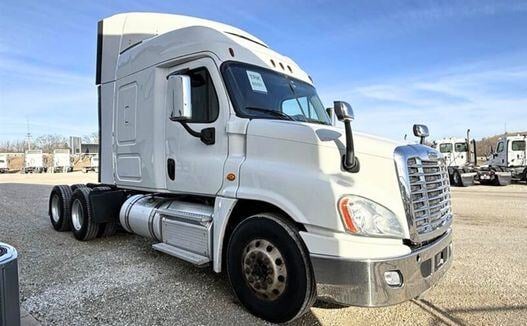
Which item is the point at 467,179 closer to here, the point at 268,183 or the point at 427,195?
the point at 427,195

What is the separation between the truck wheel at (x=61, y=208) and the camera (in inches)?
290

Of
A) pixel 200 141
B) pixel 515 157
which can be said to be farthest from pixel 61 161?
pixel 200 141

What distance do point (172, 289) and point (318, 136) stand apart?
7.93ft

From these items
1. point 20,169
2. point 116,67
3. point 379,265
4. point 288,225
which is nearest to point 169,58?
point 116,67

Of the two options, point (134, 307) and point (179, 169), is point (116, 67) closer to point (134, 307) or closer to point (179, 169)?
point (179, 169)

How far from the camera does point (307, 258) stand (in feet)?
10.9

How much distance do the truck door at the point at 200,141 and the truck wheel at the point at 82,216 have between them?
242cm

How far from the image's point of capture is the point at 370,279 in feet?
9.98

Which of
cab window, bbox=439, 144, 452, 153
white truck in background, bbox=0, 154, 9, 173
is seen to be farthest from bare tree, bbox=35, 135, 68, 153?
cab window, bbox=439, 144, 452, 153

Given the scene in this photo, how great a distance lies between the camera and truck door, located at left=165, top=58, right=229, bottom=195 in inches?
166

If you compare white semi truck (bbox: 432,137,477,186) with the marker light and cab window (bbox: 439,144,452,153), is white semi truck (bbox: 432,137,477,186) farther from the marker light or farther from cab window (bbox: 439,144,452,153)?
the marker light

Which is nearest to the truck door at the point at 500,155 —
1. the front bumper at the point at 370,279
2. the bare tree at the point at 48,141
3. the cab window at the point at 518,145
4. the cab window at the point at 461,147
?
the cab window at the point at 518,145

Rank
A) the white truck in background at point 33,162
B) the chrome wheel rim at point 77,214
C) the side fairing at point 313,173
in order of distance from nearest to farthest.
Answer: the side fairing at point 313,173 → the chrome wheel rim at point 77,214 → the white truck in background at point 33,162

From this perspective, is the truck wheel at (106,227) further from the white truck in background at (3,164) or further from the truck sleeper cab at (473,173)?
the white truck in background at (3,164)
